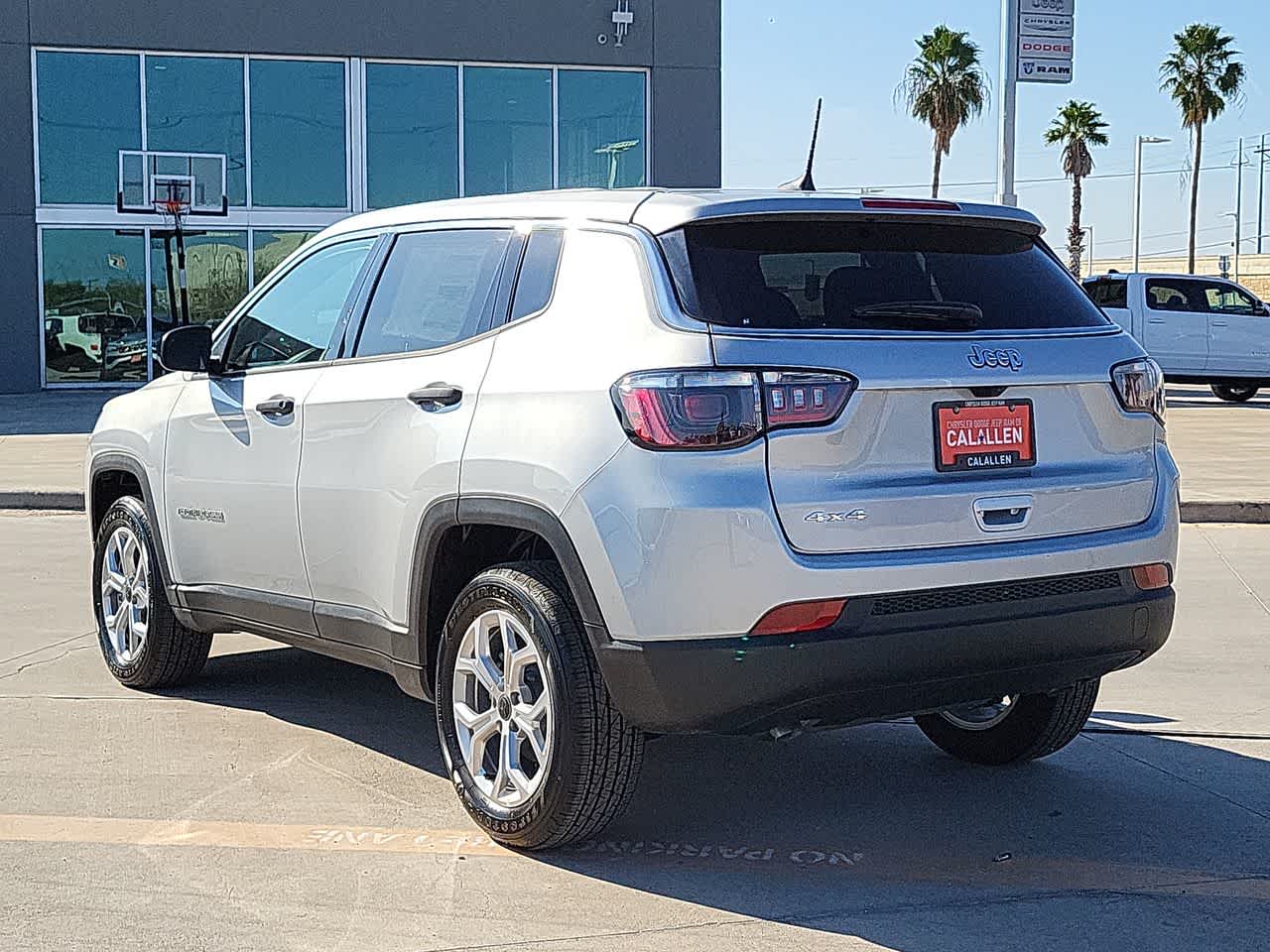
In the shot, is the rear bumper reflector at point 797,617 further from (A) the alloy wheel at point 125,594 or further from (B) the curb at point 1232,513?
(B) the curb at point 1232,513

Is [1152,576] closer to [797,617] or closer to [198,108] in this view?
[797,617]

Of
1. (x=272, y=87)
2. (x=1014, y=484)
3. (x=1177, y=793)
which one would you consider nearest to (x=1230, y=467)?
(x=1177, y=793)

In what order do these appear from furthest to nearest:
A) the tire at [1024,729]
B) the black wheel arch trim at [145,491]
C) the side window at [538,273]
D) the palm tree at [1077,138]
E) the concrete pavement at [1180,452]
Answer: the palm tree at [1077,138]
the concrete pavement at [1180,452]
the black wheel arch trim at [145,491]
the tire at [1024,729]
the side window at [538,273]

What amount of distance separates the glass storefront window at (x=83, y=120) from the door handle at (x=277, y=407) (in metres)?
23.2

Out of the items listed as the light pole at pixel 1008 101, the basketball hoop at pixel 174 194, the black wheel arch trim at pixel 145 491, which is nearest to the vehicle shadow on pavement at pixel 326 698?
the black wheel arch trim at pixel 145 491

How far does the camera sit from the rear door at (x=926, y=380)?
4.18 m

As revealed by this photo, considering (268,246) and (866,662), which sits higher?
(268,246)

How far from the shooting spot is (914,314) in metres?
4.47

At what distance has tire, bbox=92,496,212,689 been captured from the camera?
6.46 metres

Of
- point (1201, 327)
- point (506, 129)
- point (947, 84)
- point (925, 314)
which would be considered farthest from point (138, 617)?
point (947, 84)

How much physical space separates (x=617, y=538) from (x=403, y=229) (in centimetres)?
174

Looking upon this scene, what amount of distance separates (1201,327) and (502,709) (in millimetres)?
23448

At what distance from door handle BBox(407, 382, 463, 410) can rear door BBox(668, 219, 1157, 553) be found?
2.62ft

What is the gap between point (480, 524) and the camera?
466 centimetres
